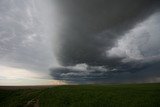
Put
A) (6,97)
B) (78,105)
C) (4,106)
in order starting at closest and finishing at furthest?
(78,105)
(4,106)
(6,97)

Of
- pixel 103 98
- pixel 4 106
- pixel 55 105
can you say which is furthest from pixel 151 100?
pixel 4 106

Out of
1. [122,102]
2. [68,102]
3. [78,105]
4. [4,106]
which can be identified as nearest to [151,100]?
[122,102]

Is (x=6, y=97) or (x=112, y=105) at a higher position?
(x=6, y=97)

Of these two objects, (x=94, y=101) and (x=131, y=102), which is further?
(x=94, y=101)

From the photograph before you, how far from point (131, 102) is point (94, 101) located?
845 centimetres

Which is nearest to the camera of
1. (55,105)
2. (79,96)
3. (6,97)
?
(55,105)

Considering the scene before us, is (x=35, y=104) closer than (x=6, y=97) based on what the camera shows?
Yes

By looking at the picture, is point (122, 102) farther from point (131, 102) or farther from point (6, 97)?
point (6, 97)

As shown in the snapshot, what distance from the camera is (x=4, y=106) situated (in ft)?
→ 184

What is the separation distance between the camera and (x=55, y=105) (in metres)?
44.8

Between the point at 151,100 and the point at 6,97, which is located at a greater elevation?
the point at 6,97

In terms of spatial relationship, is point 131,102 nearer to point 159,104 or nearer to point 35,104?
point 159,104

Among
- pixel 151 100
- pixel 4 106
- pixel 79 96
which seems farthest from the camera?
pixel 4 106

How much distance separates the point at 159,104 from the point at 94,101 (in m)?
13.9
